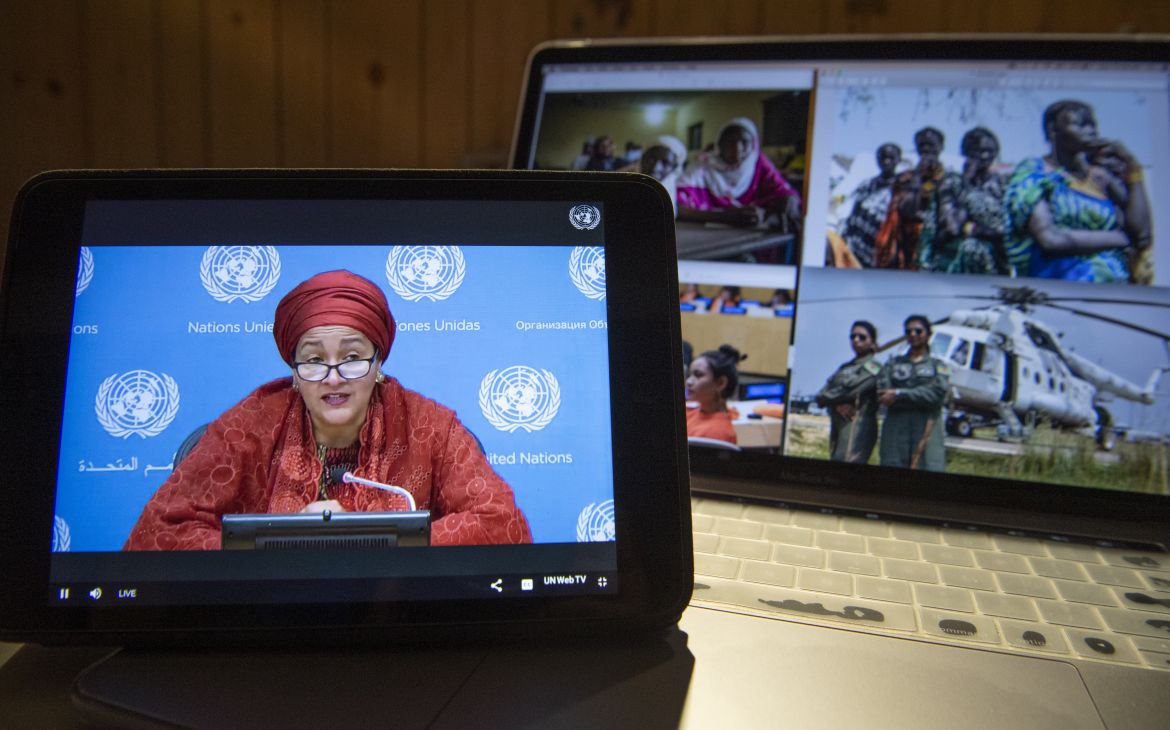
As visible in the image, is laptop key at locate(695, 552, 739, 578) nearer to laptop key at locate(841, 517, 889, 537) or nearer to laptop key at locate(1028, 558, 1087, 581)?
laptop key at locate(841, 517, 889, 537)

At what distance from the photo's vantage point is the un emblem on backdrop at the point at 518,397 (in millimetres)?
419

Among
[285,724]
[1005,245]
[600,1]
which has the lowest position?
[285,724]

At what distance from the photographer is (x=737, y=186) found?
2.13 feet

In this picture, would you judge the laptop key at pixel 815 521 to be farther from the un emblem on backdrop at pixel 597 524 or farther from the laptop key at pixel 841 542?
the un emblem on backdrop at pixel 597 524

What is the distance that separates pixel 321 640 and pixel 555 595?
0.13m

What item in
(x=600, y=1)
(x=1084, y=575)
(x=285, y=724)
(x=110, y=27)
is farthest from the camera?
(x=110, y=27)

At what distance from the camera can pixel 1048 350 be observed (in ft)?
1.87

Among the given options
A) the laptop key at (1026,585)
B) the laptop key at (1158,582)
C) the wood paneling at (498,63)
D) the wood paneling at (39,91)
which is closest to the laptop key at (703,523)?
the laptop key at (1026,585)

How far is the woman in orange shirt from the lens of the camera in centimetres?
64

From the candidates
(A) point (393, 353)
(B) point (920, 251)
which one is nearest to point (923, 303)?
(B) point (920, 251)

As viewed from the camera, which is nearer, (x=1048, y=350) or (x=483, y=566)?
(x=483, y=566)

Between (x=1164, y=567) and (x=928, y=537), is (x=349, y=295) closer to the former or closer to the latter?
(x=928, y=537)

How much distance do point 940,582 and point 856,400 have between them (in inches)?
7.0

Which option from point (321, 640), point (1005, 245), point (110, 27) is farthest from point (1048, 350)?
point (110, 27)
